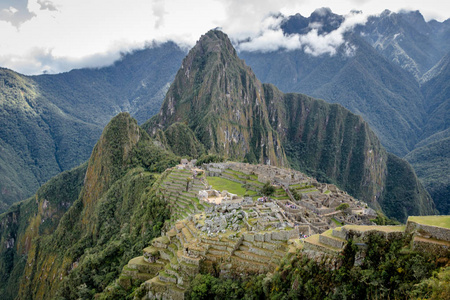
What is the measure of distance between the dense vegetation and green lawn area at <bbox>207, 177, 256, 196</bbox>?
31459 mm

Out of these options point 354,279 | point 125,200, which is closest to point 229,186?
point 125,200

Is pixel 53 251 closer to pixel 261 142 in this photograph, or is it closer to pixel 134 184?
pixel 134 184

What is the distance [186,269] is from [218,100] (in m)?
155

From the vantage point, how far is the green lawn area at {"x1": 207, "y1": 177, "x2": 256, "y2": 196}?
2138 inches

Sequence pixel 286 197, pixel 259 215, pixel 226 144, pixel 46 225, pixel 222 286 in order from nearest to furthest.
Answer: pixel 222 286 → pixel 259 215 → pixel 286 197 → pixel 46 225 → pixel 226 144

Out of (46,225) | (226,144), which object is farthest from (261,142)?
(46,225)

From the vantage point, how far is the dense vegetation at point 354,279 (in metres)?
15.4

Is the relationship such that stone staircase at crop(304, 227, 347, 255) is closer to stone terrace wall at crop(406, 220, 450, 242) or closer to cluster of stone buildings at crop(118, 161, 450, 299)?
cluster of stone buildings at crop(118, 161, 450, 299)

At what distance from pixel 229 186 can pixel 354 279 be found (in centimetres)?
4183

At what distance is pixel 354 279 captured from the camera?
57.6 ft

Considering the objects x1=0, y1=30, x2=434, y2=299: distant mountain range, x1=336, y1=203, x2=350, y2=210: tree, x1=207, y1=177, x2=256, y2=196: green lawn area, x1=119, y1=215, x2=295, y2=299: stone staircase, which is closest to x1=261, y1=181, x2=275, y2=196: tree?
x1=207, y1=177, x2=256, y2=196: green lawn area

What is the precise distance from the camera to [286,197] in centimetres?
5388

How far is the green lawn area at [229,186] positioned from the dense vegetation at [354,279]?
103ft

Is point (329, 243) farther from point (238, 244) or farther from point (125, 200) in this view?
point (125, 200)
